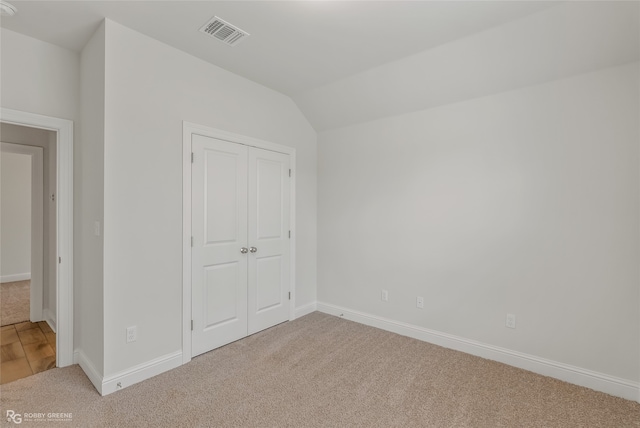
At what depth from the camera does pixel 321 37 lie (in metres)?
2.41

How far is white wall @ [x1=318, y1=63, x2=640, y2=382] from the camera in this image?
2252 mm

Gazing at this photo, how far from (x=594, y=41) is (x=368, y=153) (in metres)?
2.09

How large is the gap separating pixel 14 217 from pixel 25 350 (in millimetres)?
4362

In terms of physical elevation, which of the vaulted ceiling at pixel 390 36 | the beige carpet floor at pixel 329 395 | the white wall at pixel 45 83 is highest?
the vaulted ceiling at pixel 390 36

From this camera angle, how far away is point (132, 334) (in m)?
2.36

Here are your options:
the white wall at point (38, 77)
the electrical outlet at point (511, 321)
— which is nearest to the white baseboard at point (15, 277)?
the white wall at point (38, 77)

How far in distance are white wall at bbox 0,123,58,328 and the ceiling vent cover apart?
7.28 feet

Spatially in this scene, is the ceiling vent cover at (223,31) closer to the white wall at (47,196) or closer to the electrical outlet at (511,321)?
the white wall at (47,196)

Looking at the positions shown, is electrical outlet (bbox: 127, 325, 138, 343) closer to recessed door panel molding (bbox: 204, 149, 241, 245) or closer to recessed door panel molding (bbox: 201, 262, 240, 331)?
recessed door panel molding (bbox: 201, 262, 240, 331)

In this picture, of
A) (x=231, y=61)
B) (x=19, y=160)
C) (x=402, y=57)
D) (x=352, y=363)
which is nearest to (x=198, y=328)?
(x=352, y=363)

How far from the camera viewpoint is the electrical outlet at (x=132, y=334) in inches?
91.9

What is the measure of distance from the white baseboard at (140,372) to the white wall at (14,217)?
5.42 m

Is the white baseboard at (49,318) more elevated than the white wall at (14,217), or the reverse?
the white wall at (14,217)

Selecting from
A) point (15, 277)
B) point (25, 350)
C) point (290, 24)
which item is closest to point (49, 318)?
point (25, 350)
